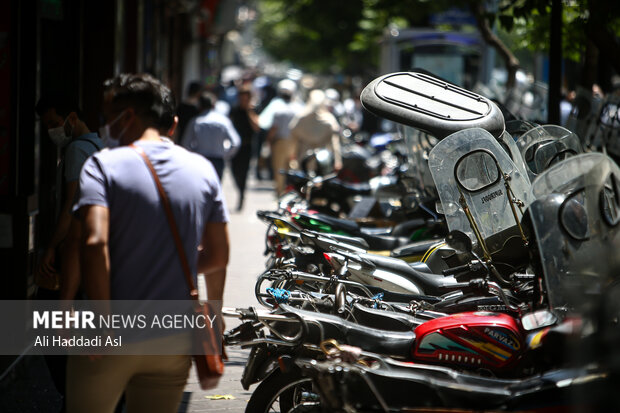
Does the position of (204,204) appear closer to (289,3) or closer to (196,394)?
(196,394)

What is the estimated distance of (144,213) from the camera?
3.71 metres

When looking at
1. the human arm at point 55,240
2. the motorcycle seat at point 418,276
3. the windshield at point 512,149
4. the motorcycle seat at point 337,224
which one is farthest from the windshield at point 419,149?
the human arm at point 55,240

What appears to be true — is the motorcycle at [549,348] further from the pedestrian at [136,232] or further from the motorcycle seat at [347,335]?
the pedestrian at [136,232]

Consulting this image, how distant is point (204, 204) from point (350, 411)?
1043 millimetres

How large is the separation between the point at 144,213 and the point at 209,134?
32.5 ft

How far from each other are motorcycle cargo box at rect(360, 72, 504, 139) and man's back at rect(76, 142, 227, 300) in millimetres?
2218

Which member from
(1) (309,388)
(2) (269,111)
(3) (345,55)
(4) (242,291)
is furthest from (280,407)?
(3) (345,55)

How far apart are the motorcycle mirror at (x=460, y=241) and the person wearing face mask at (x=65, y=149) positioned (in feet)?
7.16

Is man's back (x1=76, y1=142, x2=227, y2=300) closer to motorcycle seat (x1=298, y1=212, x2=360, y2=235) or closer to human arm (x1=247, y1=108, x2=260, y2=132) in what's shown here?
motorcycle seat (x1=298, y1=212, x2=360, y2=235)

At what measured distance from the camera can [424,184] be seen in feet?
28.8

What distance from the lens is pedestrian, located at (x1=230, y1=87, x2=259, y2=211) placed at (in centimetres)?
1664

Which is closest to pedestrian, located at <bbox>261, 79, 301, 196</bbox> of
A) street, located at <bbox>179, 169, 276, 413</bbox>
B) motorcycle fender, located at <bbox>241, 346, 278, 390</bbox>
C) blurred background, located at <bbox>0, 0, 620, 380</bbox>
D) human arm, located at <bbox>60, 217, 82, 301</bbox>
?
street, located at <bbox>179, 169, 276, 413</bbox>

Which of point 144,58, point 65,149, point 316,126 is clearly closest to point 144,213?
point 65,149

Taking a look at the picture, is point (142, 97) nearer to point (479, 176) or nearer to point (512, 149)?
point (479, 176)
